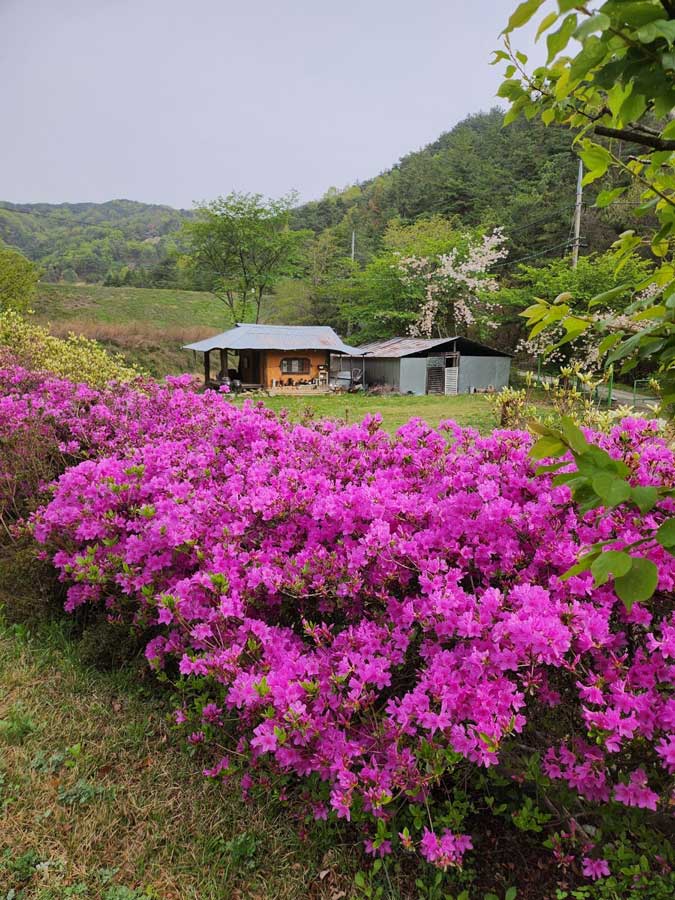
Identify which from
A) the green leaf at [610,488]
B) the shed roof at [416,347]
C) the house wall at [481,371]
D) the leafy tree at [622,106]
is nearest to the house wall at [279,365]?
the shed roof at [416,347]

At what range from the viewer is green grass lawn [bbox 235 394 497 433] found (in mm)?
13634

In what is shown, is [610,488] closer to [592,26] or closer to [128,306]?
[592,26]

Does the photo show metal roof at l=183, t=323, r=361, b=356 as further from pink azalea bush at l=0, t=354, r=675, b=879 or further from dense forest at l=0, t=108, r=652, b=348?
pink azalea bush at l=0, t=354, r=675, b=879

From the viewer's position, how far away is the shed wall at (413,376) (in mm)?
23062

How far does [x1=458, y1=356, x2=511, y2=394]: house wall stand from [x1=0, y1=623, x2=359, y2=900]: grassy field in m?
22.6

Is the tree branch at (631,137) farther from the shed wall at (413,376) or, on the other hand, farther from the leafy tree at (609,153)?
Answer: the shed wall at (413,376)

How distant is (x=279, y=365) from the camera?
24.2 meters

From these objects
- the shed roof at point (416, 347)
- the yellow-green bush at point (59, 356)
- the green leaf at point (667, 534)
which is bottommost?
the green leaf at point (667, 534)

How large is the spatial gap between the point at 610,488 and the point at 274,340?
23349 millimetres

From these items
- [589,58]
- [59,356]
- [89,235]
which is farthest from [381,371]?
[89,235]

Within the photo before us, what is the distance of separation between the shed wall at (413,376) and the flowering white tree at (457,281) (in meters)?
6.41

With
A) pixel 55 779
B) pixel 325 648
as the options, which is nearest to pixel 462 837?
pixel 325 648

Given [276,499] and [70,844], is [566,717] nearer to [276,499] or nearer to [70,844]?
[276,499]

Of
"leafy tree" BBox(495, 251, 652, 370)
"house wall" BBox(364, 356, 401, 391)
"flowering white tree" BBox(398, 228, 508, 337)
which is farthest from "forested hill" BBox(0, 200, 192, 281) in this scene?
"leafy tree" BBox(495, 251, 652, 370)
